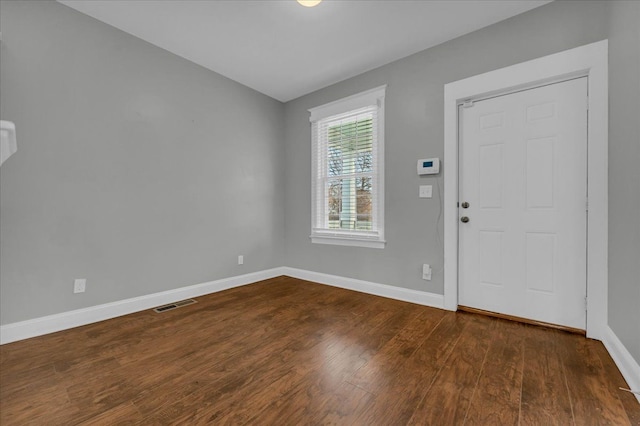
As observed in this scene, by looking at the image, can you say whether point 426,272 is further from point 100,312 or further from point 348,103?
point 100,312

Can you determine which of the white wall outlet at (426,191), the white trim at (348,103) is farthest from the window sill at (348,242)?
the white trim at (348,103)

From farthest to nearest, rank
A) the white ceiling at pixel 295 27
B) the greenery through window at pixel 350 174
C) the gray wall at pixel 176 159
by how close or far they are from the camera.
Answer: the greenery through window at pixel 350 174
the white ceiling at pixel 295 27
the gray wall at pixel 176 159

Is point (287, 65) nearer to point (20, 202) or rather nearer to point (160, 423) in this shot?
point (20, 202)

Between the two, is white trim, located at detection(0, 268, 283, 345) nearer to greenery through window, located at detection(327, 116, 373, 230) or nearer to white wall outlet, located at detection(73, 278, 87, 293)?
white wall outlet, located at detection(73, 278, 87, 293)

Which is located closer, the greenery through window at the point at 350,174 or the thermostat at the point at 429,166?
the thermostat at the point at 429,166

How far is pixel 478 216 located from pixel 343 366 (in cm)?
185

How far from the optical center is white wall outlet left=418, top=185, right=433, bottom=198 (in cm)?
277

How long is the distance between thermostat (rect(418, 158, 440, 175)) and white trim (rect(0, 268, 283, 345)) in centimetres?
255

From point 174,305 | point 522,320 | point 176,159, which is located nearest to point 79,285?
point 174,305

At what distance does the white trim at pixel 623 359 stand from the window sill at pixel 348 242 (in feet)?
6.00

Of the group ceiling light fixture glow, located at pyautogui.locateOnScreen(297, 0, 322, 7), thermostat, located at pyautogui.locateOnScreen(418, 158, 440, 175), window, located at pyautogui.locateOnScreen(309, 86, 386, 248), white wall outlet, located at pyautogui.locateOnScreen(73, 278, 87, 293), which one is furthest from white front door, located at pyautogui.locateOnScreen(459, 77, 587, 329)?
white wall outlet, located at pyautogui.locateOnScreen(73, 278, 87, 293)

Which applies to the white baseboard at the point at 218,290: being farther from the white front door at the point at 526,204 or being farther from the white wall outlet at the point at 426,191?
the white wall outlet at the point at 426,191

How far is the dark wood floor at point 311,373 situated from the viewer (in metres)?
1.28

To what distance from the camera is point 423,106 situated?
2.84 m
